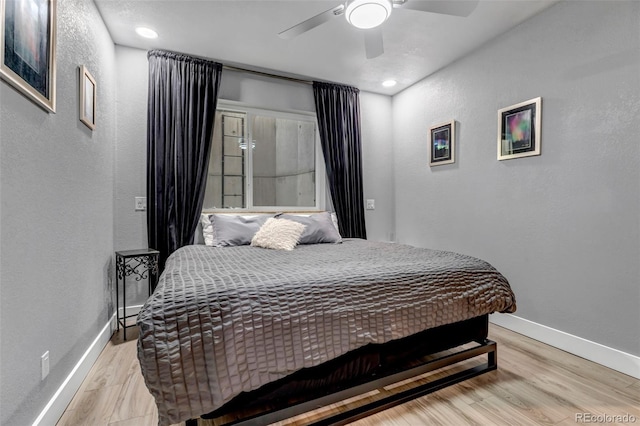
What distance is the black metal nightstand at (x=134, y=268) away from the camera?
2.52 meters

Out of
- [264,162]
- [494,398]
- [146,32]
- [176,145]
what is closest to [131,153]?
[176,145]

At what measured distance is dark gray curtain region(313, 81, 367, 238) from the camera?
11.9 ft

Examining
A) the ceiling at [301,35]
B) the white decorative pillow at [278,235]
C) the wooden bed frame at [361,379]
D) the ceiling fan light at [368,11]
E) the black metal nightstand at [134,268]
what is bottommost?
the wooden bed frame at [361,379]

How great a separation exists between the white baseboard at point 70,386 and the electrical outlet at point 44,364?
15 cm

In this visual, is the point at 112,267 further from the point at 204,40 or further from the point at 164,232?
the point at 204,40

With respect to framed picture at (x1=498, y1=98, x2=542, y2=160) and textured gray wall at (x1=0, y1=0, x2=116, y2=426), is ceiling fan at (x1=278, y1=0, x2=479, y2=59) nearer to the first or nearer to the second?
framed picture at (x1=498, y1=98, x2=542, y2=160)

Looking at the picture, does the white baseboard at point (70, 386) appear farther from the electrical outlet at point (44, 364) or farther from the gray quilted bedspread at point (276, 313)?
the gray quilted bedspread at point (276, 313)

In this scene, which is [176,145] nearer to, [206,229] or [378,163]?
[206,229]

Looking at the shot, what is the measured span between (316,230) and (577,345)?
2.15 m

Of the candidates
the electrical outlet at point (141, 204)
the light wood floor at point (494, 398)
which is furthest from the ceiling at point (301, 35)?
the light wood floor at point (494, 398)

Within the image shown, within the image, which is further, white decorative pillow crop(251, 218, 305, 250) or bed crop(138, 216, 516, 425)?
white decorative pillow crop(251, 218, 305, 250)

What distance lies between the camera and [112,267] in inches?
104

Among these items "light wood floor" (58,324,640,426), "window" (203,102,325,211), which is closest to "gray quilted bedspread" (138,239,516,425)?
"light wood floor" (58,324,640,426)

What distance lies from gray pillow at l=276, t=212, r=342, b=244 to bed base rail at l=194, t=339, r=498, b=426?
1460mm
